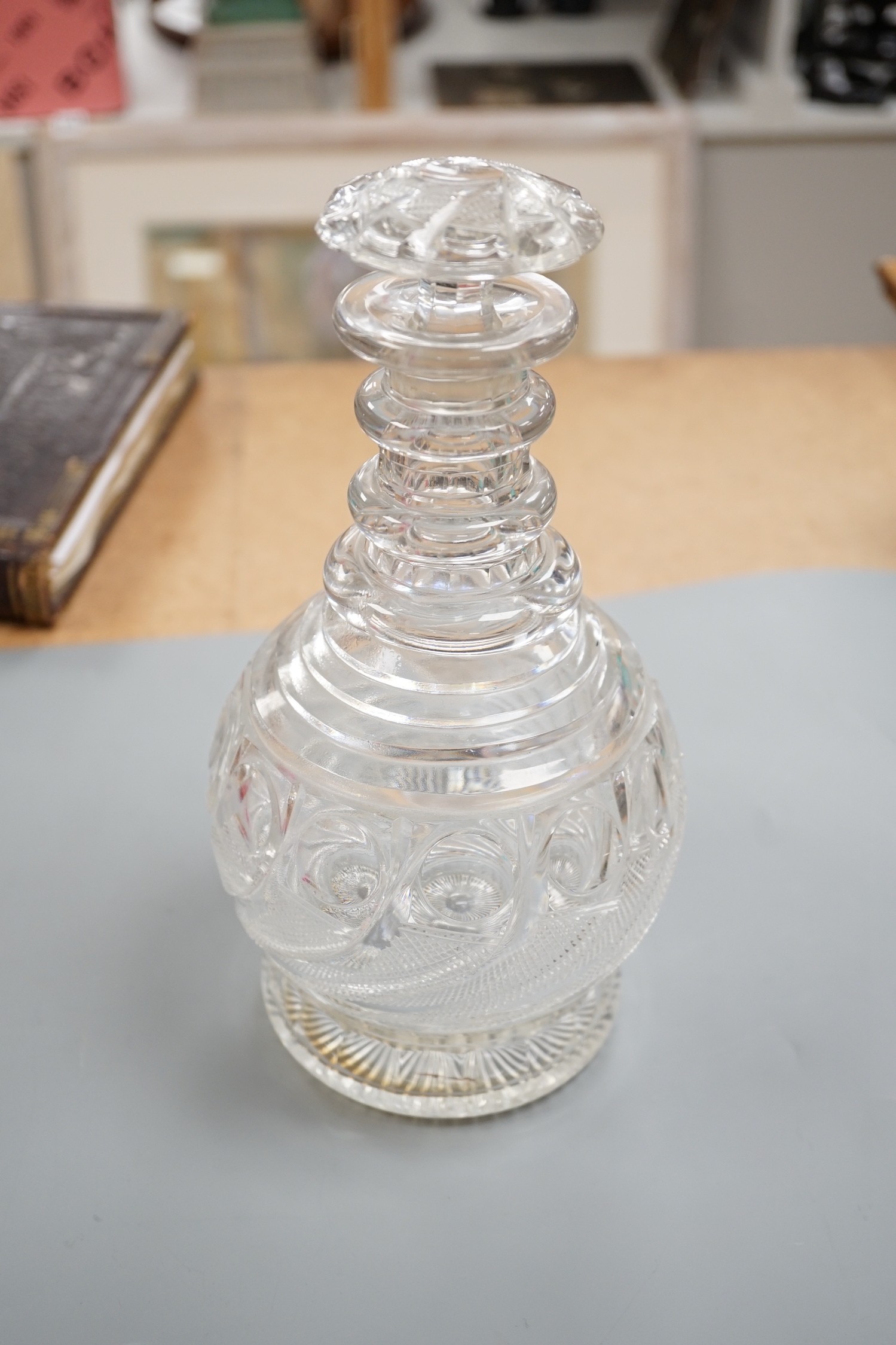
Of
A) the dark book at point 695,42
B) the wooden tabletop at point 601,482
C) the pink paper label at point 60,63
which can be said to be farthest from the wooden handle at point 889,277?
the pink paper label at point 60,63

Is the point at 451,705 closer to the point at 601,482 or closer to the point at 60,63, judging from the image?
the point at 601,482

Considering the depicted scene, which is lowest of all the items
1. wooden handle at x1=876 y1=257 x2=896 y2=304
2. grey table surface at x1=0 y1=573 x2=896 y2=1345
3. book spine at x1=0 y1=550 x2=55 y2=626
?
grey table surface at x1=0 y1=573 x2=896 y2=1345

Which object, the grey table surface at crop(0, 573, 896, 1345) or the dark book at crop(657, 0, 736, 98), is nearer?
the grey table surface at crop(0, 573, 896, 1345)

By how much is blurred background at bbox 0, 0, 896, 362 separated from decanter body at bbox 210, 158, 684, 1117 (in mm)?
1089

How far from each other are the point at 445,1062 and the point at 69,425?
51 cm

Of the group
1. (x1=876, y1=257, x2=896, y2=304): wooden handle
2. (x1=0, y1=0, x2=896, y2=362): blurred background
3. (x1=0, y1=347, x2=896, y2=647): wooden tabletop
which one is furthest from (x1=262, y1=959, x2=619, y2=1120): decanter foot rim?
(x1=0, y1=0, x2=896, y2=362): blurred background

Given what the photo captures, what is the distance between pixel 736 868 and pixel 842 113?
4.51 ft

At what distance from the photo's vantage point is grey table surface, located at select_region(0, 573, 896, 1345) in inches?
17.2

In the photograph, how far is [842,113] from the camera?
1705mm

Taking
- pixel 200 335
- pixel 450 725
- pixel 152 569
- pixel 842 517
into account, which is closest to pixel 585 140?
pixel 200 335

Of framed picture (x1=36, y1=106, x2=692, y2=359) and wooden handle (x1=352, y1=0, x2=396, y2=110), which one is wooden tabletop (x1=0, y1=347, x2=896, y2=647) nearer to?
framed picture (x1=36, y1=106, x2=692, y2=359)

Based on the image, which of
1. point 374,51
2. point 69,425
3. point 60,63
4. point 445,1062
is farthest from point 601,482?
point 60,63

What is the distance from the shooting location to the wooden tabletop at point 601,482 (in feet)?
2.70

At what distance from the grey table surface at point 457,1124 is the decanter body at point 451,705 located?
6cm
